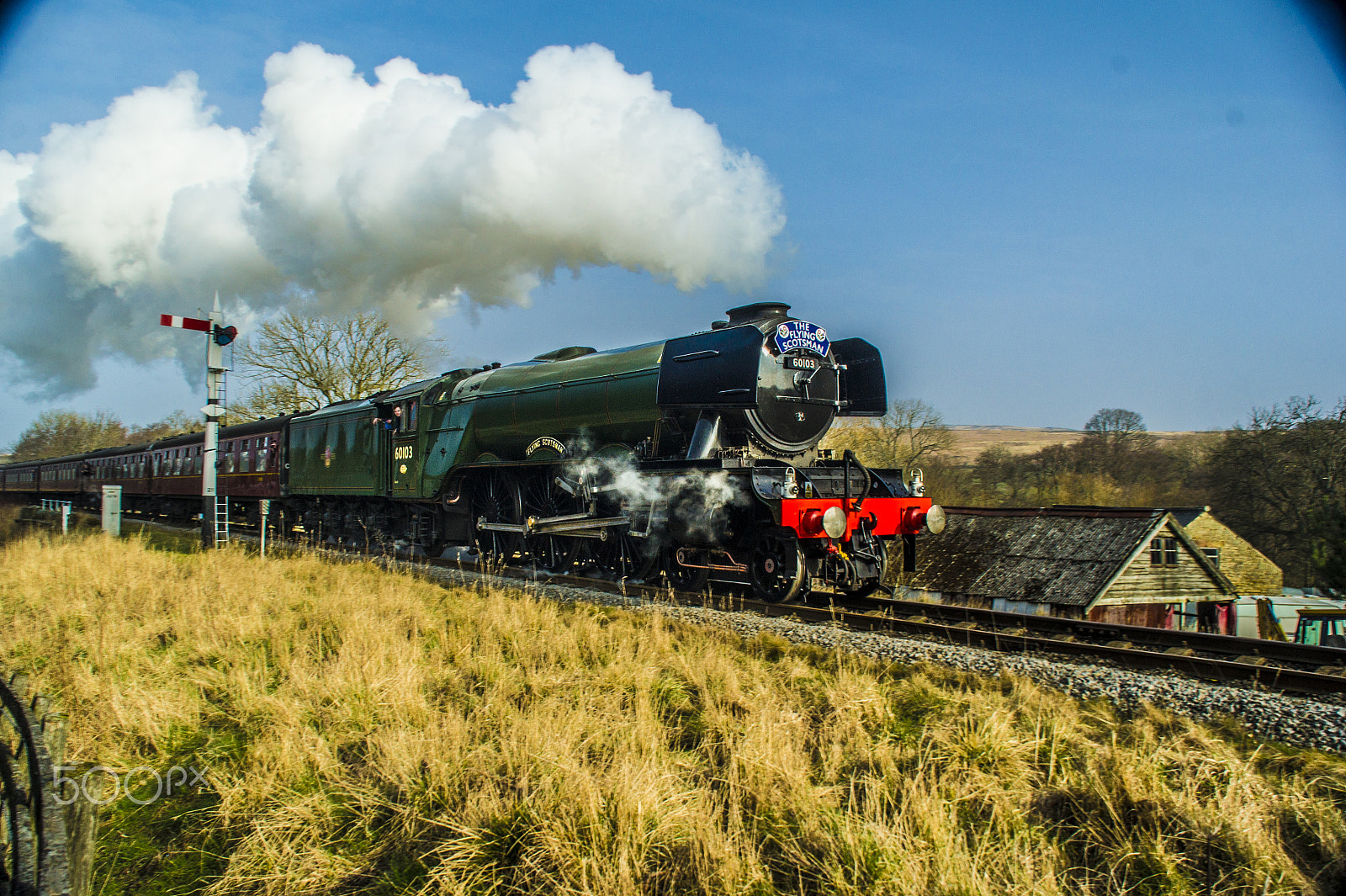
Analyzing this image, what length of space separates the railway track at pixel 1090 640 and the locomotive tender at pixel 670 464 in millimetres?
603

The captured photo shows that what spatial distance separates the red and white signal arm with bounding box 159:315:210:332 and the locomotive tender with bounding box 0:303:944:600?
3.35m

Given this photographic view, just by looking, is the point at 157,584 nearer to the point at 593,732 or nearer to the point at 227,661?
the point at 227,661

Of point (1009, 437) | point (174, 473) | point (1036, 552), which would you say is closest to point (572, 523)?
point (1036, 552)

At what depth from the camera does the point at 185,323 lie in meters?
13.9

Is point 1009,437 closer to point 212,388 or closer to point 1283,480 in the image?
point 1283,480

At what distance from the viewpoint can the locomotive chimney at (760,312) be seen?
9867 millimetres

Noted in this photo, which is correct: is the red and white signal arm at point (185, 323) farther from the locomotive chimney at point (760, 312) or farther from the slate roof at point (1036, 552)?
the slate roof at point (1036, 552)

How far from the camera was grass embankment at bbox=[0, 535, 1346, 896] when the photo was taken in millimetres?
3068

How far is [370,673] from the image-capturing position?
5.50 metres

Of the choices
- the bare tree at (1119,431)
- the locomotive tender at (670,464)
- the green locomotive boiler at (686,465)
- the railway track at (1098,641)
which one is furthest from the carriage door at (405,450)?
the bare tree at (1119,431)

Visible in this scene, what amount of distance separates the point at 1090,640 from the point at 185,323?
15.4m

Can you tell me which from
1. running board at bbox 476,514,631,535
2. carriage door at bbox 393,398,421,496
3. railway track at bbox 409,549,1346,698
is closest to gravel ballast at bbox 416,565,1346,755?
railway track at bbox 409,549,1346,698

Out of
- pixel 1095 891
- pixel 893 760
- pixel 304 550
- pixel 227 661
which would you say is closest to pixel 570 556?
pixel 304 550

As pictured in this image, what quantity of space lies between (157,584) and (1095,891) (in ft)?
34.2
